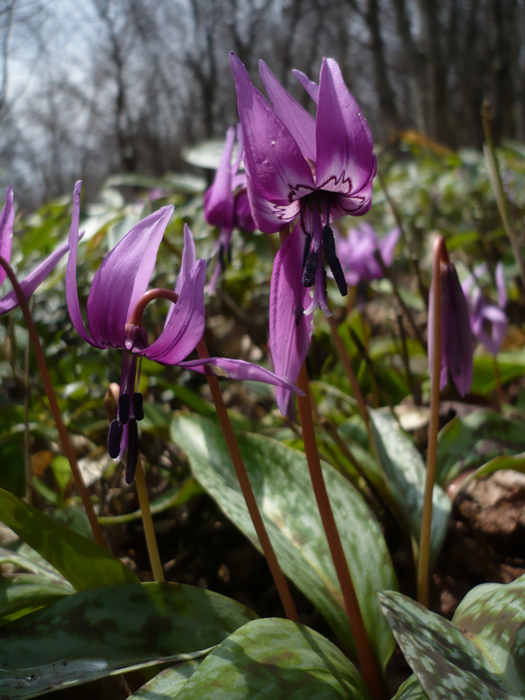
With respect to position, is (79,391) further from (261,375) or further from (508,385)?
(508,385)

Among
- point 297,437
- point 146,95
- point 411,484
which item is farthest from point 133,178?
point 146,95

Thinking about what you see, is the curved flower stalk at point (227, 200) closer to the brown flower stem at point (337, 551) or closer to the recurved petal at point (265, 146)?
the recurved petal at point (265, 146)

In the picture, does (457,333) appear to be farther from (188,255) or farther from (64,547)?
(64,547)

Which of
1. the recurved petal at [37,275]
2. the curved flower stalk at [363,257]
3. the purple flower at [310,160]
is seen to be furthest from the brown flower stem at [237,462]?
the curved flower stalk at [363,257]

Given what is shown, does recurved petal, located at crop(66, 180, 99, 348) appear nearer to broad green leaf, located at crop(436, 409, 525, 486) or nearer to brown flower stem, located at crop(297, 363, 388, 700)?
brown flower stem, located at crop(297, 363, 388, 700)

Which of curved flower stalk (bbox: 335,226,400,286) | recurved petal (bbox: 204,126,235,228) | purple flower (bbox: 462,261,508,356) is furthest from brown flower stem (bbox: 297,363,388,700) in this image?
curved flower stalk (bbox: 335,226,400,286)

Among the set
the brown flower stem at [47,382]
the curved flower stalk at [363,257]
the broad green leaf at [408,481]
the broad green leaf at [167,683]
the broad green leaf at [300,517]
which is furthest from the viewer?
the curved flower stalk at [363,257]
